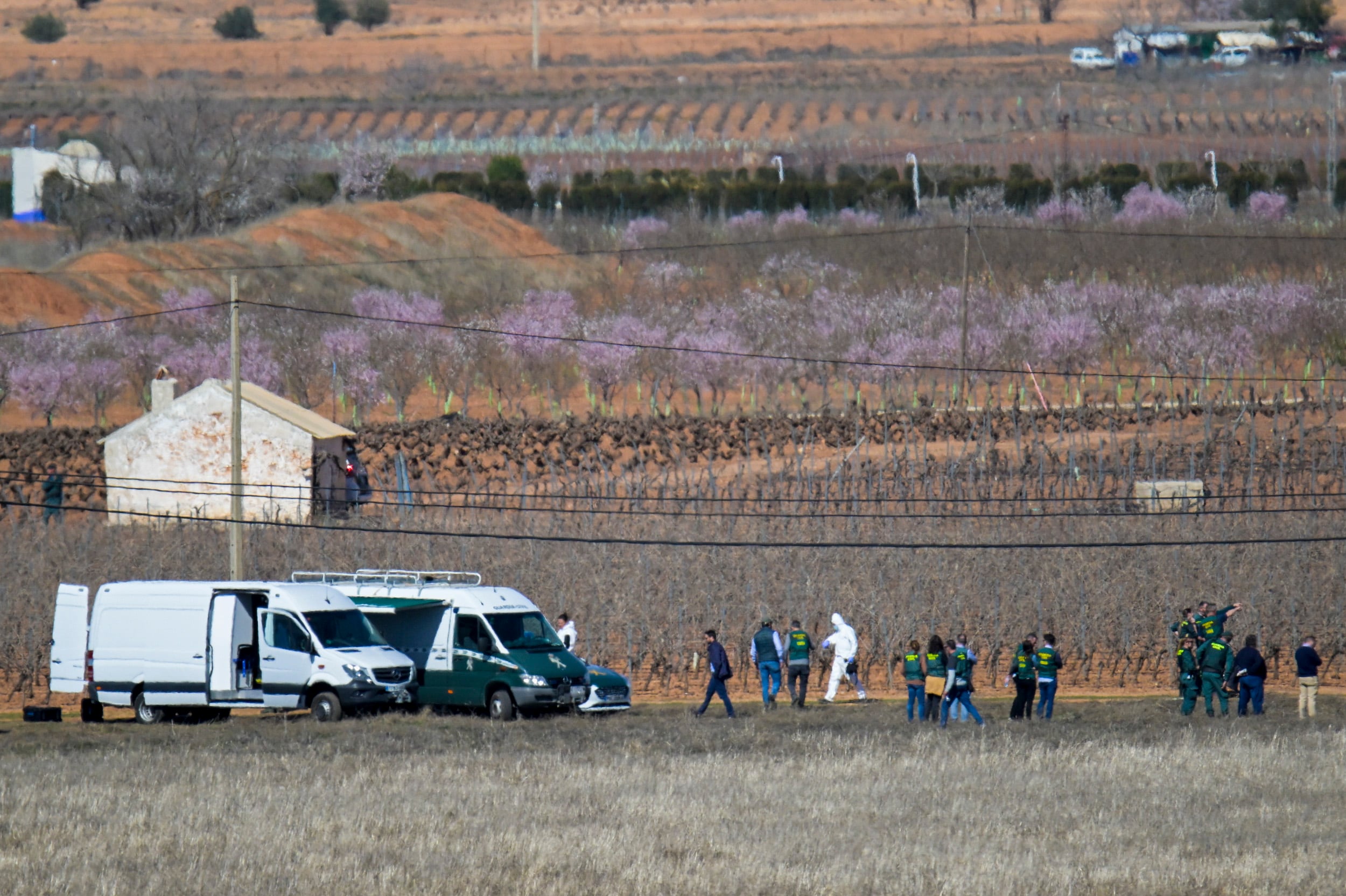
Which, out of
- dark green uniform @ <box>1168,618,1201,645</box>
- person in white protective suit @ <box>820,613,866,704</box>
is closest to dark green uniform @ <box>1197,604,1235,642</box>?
dark green uniform @ <box>1168,618,1201,645</box>

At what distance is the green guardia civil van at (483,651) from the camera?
23.6 meters

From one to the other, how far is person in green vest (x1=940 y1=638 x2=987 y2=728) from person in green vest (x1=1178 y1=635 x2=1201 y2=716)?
9.60 ft

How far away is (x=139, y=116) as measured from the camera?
77.9m

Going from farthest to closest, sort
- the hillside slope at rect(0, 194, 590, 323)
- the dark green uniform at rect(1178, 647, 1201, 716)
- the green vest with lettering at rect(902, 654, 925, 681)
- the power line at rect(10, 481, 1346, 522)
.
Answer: the hillside slope at rect(0, 194, 590, 323)
the power line at rect(10, 481, 1346, 522)
the dark green uniform at rect(1178, 647, 1201, 716)
the green vest with lettering at rect(902, 654, 925, 681)

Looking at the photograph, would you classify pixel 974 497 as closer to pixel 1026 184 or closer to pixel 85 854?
pixel 85 854

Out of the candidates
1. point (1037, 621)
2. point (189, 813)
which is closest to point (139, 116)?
point (1037, 621)

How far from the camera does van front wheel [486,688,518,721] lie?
23.6 m

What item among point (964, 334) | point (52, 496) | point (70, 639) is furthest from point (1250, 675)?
point (52, 496)

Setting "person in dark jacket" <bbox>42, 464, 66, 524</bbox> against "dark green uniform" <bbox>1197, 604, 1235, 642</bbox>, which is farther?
"person in dark jacket" <bbox>42, 464, 66, 524</bbox>

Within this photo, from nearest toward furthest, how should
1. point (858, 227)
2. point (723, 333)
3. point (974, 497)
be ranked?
point (974, 497) → point (723, 333) → point (858, 227)

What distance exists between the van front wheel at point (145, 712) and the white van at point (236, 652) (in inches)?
0.6

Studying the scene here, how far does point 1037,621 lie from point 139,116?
59596 millimetres

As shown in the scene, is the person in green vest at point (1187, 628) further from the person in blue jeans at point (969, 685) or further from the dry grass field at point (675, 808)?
the person in blue jeans at point (969, 685)

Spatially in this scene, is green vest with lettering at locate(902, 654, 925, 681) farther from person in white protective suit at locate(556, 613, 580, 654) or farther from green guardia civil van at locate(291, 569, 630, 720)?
person in white protective suit at locate(556, 613, 580, 654)
